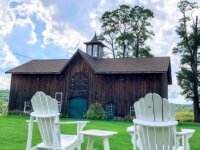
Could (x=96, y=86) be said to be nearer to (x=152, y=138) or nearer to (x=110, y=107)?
(x=110, y=107)

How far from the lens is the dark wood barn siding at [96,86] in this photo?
20.6 meters

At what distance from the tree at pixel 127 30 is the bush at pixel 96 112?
12.6m

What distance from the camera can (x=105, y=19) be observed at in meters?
33.7

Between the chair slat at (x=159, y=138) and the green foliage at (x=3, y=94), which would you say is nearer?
the chair slat at (x=159, y=138)

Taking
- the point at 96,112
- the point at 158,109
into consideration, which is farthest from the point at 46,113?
the point at 96,112

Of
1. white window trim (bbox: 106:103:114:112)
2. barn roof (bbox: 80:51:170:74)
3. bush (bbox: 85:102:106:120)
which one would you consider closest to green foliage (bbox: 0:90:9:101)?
barn roof (bbox: 80:51:170:74)

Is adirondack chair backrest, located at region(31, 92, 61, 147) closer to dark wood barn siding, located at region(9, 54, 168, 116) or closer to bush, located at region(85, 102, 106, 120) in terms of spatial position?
bush, located at region(85, 102, 106, 120)

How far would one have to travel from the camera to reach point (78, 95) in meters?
22.3

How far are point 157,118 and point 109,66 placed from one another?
19.1m

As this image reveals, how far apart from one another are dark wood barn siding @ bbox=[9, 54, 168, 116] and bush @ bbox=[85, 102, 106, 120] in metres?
0.98

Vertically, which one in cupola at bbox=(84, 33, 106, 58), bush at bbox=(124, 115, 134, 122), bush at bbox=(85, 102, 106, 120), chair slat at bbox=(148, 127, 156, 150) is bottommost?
bush at bbox=(124, 115, 134, 122)

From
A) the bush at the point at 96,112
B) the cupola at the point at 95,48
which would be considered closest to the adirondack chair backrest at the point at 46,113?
the bush at the point at 96,112

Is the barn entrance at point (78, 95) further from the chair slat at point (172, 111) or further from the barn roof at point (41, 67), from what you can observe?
the chair slat at point (172, 111)

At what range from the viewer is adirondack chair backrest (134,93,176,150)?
337cm
